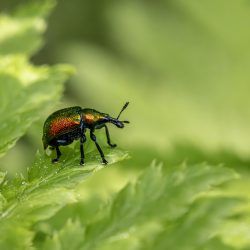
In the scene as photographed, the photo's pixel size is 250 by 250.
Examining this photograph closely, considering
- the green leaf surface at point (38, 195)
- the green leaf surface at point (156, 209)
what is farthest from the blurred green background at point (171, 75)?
the green leaf surface at point (38, 195)

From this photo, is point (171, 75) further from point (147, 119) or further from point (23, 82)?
point (23, 82)

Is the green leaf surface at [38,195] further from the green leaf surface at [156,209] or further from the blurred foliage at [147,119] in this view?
the green leaf surface at [156,209]

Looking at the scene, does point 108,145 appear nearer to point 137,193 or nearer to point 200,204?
point 137,193

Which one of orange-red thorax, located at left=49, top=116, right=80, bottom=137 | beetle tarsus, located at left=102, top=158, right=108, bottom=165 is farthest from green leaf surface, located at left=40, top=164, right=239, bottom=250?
orange-red thorax, located at left=49, top=116, right=80, bottom=137

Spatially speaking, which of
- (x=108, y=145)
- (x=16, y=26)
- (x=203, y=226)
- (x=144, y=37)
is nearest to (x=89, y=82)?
(x=144, y=37)

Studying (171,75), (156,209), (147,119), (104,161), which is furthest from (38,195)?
(171,75)

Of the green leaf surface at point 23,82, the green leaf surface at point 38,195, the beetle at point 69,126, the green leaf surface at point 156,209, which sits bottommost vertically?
the green leaf surface at point 156,209

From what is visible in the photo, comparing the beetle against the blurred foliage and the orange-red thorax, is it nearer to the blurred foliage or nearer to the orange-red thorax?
the orange-red thorax
